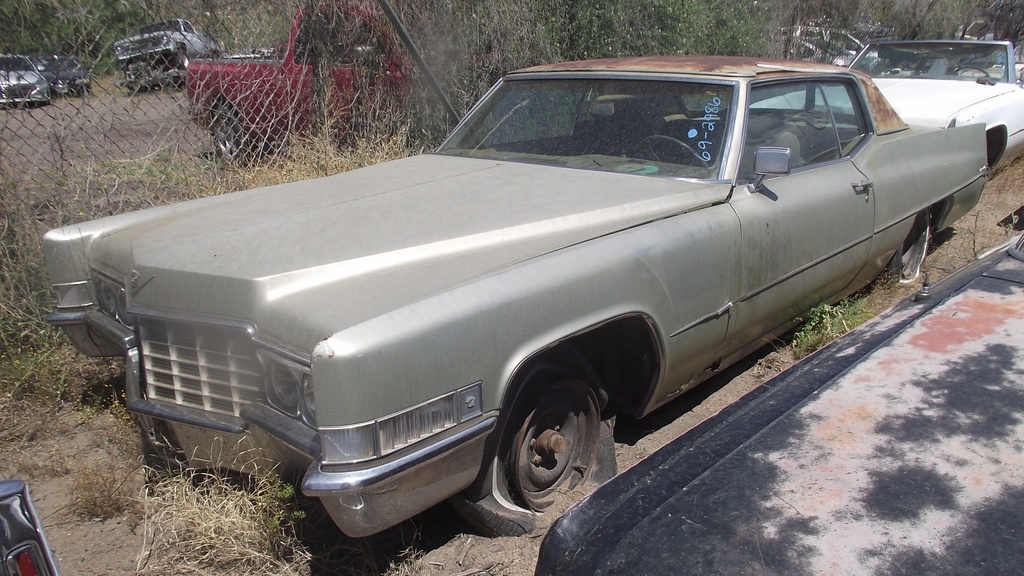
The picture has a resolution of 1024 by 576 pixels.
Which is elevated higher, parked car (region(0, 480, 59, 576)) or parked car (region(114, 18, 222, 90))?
parked car (region(114, 18, 222, 90))

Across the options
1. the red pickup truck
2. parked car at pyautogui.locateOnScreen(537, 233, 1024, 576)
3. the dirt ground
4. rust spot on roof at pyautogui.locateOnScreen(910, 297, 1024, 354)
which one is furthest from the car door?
the red pickup truck

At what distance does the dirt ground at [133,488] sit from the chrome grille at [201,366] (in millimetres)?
529

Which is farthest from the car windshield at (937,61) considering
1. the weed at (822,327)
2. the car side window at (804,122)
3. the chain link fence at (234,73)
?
the weed at (822,327)

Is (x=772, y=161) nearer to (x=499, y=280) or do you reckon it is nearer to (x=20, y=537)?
(x=499, y=280)

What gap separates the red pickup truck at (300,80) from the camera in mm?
5441

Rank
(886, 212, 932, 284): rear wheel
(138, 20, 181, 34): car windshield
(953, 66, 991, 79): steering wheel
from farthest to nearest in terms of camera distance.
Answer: (953, 66, 991, 79): steering wheel
(138, 20, 181, 34): car windshield
(886, 212, 932, 284): rear wheel

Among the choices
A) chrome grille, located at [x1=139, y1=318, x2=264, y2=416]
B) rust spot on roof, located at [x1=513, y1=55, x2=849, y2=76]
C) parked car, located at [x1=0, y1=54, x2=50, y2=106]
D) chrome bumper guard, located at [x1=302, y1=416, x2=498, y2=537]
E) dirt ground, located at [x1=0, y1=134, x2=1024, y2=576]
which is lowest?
dirt ground, located at [x1=0, y1=134, x2=1024, y2=576]

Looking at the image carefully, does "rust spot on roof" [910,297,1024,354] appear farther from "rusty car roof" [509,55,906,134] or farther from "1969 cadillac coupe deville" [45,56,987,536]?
"rusty car roof" [509,55,906,134]

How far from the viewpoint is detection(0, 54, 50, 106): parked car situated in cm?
416

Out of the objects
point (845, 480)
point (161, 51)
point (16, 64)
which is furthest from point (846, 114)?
point (16, 64)

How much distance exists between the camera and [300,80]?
5.96 metres

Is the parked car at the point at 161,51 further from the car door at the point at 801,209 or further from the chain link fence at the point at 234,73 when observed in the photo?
the car door at the point at 801,209

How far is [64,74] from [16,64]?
235 millimetres

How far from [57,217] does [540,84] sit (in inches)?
105
